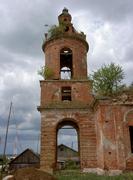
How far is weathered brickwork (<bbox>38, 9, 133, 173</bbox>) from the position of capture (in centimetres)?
1700

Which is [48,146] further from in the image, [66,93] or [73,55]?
[73,55]

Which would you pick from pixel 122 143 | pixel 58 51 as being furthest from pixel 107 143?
pixel 58 51

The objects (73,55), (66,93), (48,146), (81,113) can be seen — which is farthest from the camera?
(73,55)

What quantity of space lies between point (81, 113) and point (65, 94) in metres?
2.47

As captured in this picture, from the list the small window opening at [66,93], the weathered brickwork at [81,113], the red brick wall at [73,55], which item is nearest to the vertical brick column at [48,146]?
the weathered brickwork at [81,113]

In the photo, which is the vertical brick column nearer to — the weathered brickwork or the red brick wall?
the weathered brickwork

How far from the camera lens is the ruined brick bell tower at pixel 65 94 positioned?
1955 centimetres

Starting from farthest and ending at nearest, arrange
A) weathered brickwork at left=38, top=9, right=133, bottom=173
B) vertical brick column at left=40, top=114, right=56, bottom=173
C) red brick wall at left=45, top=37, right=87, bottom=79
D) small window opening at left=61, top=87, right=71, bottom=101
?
red brick wall at left=45, top=37, right=87, bottom=79 < small window opening at left=61, top=87, right=71, bottom=101 < vertical brick column at left=40, top=114, right=56, bottom=173 < weathered brickwork at left=38, top=9, right=133, bottom=173

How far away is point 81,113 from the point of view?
2058 cm

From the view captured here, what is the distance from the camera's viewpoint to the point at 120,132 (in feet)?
56.3

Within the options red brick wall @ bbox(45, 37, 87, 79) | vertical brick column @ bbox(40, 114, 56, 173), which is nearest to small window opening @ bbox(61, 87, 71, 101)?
red brick wall @ bbox(45, 37, 87, 79)

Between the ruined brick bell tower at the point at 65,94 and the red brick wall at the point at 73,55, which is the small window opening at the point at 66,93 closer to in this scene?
the ruined brick bell tower at the point at 65,94

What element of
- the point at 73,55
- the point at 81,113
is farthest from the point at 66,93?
the point at 73,55

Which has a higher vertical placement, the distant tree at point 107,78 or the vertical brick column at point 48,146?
the distant tree at point 107,78
